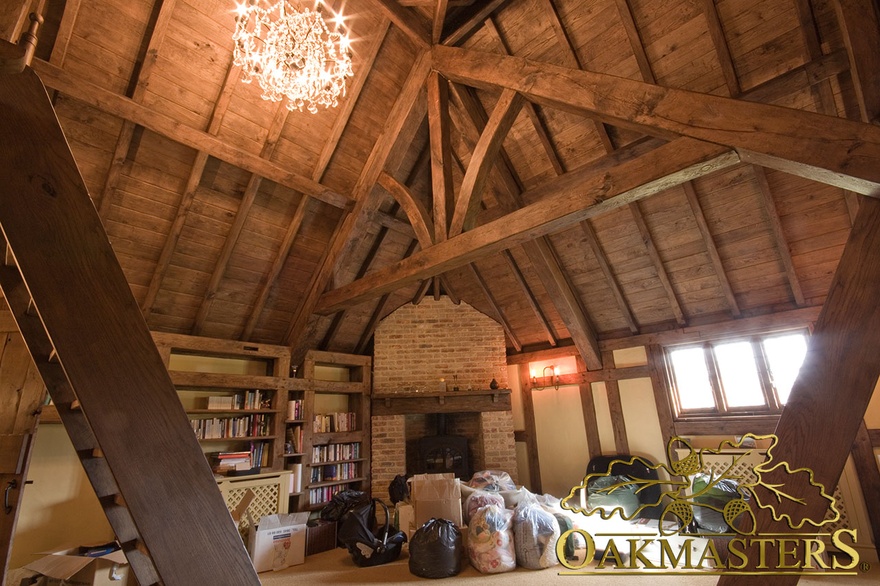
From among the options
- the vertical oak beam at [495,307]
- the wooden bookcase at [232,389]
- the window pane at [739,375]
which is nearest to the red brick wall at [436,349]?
the vertical oak beam at [495,307]

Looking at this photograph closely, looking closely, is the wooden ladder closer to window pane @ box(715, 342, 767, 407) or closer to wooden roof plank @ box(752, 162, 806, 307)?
wooden roof plank @ box(752, 162, 806, 307)

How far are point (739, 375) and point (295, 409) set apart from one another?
18.2 feet

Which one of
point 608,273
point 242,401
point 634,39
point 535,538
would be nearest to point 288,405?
point 242,401

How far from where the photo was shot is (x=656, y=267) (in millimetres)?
5020

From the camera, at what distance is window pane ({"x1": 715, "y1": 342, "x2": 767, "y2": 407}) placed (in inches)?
195

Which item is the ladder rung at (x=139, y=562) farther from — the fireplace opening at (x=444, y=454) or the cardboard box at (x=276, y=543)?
the fireplace opening at (x=444, y=454)

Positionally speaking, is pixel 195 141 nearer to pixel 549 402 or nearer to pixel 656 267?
pixel 656 267

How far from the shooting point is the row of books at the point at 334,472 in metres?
5.77

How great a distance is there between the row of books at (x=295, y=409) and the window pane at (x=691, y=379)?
495 cm

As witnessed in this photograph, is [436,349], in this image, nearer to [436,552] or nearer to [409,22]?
[436,552]

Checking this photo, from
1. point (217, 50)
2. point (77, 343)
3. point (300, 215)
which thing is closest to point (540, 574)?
point (77, 343)

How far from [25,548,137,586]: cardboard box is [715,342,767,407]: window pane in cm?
606

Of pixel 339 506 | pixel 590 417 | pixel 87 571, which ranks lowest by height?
pixel 339 506

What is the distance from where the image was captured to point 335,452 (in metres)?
5.98
